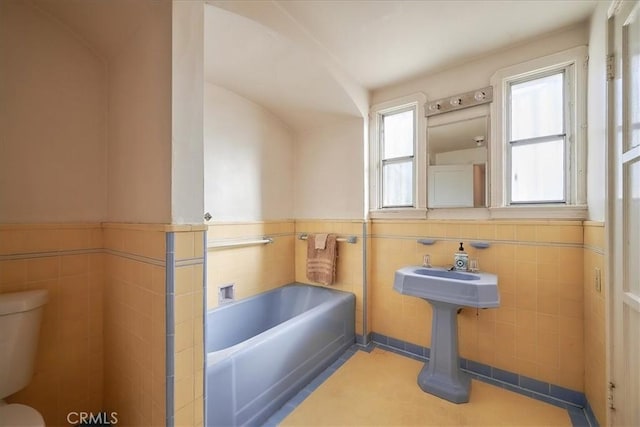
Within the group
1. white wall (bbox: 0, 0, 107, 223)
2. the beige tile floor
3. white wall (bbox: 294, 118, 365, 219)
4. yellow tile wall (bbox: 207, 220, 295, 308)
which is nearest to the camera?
white wall (bbox: 0, 0, 107, 223)

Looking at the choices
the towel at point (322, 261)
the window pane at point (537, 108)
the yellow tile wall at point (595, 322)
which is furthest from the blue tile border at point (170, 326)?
the window pane at point (537, 108)

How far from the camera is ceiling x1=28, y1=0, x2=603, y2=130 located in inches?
54.7

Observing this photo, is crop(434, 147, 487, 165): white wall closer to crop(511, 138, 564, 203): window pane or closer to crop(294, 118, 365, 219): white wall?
crop(511, 138, 564, 203): window pane

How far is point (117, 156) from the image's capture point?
4.87 feet

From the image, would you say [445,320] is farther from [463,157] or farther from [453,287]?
[463,157]

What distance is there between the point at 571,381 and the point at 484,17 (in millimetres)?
2336

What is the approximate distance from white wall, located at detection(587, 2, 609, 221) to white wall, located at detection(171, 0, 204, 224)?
1.97m

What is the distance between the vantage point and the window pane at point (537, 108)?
175cm

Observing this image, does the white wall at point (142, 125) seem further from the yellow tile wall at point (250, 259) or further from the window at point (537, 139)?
the window at point (537, 139)

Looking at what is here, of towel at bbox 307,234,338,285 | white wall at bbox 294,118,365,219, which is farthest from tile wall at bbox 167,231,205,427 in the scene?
white wall at bbox 294,118,365,219

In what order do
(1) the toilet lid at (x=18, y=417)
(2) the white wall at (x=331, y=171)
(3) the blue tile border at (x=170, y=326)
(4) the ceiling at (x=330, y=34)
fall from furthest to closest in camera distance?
(2) the white wall at (x=331, y=171) → (4) the ceiling at (x=330, y=34) → (3) the blue tile border at (x=170, y=326) → (1) the toilet lid at (x=18, y=417)

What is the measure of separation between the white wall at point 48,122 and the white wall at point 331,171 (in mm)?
1643

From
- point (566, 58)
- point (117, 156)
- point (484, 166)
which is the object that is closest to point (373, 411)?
point (484, 166)

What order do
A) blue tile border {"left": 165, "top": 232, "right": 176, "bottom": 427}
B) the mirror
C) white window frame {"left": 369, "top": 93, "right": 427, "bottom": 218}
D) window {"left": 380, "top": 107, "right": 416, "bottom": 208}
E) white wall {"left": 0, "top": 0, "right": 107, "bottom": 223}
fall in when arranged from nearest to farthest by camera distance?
blue tile border {"left": 165, "top": 232, "right": 176, "bottom": 427} → white wall {"left": 0, "top": 0, "right": 107, "bottom": 223} → the mirror → white window frame {"left": 369, "top": 93, "right": 427, "bottom": 218} → window {"left": 380, "top": 107, "right": 416, "bottom": 208}
